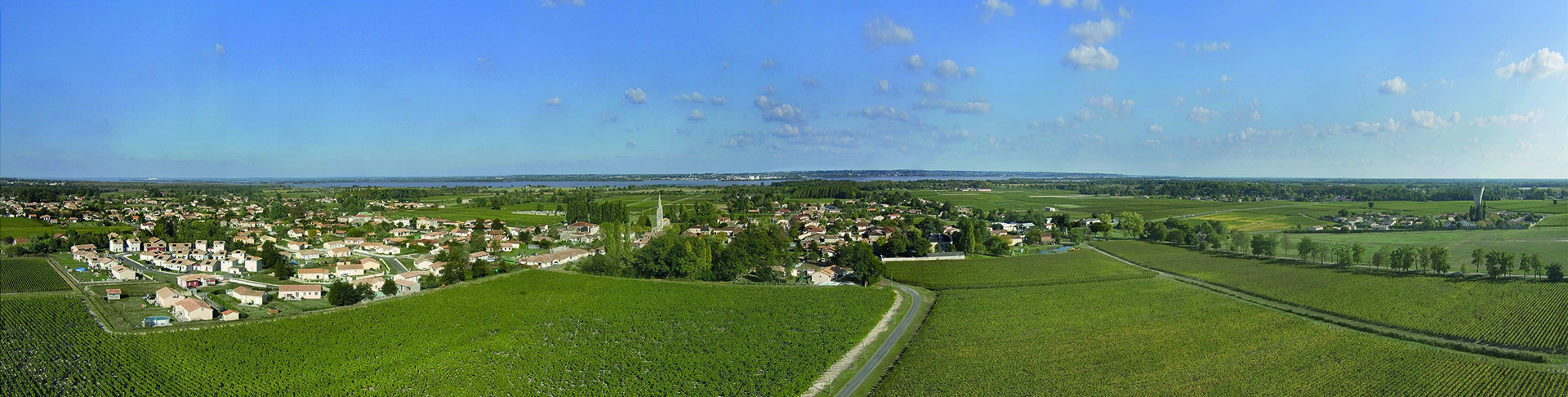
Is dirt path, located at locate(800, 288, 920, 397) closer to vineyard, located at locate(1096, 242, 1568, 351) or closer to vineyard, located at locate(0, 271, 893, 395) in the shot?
vineyard, located at locate(0, 271, 893, 395)

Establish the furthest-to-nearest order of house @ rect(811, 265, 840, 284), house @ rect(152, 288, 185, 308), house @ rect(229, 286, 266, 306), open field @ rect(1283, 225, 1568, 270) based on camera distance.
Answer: house @ rect(811, 265, 840, 284) < open field @ rect(1283, 225, 1568, 270) < house @ rect(229, 286, 266, 306) < house @ rect(152, 288, 185, 308)

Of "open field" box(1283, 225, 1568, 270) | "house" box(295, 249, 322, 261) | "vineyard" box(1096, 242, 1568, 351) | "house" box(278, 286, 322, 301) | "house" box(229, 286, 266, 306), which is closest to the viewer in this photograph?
"vineyard" box(1096, 242, 1568, 351)

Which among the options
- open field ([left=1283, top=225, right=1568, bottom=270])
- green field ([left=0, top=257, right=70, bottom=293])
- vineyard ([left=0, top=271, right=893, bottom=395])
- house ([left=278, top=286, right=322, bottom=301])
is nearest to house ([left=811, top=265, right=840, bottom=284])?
vineyard ([left=0, top=271, right=893, bottom=395])

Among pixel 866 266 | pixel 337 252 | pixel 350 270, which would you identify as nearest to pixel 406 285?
pixel 350 270

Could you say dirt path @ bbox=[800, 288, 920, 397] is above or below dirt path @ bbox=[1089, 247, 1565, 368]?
below

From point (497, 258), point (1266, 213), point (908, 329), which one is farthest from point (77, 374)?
point (1266, 213)

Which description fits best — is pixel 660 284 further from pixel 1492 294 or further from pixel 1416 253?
pixel 1416 253

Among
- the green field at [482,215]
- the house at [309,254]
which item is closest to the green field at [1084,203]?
the green field at [482,215]

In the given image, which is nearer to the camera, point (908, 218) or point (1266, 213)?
point (908, 218)
